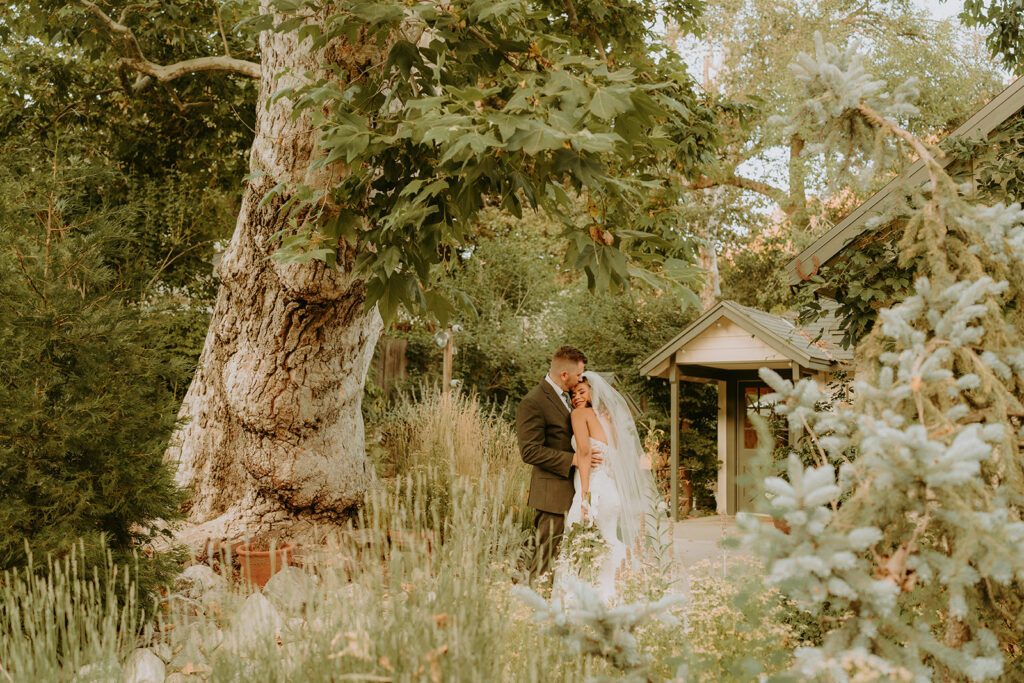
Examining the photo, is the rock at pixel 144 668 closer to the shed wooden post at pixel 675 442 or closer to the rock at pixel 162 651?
the rock at pixel 162 651

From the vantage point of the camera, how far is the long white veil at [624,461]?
19.7ft

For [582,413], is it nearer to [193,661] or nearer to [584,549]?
[584,549]

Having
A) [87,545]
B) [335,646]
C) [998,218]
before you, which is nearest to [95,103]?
[87,545]

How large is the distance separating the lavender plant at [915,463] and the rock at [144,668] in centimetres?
277

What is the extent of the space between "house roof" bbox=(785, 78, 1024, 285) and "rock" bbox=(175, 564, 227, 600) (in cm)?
502

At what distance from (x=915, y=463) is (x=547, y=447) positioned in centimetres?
413

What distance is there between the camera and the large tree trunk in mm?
5453

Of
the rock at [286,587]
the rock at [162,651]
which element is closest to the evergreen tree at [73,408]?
the rock at [162,651]

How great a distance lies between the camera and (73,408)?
12.0 ft

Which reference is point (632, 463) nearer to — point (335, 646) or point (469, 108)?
point (469, 108)

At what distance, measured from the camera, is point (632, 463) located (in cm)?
638

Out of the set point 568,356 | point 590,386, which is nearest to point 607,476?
point 590,386

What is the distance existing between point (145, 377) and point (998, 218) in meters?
3.73

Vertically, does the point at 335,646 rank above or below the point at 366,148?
below
